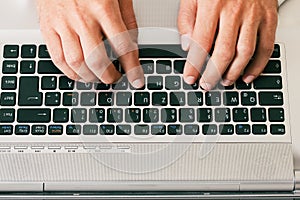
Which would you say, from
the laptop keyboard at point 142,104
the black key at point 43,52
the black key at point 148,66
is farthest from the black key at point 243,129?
the black key at point 43,52

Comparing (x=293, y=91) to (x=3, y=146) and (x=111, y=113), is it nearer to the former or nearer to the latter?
(x=111, y=113)

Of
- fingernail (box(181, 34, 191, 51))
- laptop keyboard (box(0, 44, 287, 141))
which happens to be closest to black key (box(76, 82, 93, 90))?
laptop keyboard (box(0, 44, 287, 141))

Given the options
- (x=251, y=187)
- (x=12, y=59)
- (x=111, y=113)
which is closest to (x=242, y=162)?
(x=251, y=187)

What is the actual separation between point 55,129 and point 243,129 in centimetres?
18

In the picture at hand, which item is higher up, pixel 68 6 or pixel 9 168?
pixel 68 6

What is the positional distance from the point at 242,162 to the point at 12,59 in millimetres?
249

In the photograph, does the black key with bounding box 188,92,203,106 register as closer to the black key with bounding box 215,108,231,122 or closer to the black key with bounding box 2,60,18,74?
the black key with bounding box 215,108,231,122

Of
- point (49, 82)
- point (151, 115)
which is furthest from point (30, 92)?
point (151, 115)

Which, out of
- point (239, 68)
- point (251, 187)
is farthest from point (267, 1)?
point (251, 187)

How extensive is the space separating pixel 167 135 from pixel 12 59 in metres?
0.17

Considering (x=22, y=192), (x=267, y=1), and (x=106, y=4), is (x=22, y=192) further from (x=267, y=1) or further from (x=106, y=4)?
(x=267, y=1)

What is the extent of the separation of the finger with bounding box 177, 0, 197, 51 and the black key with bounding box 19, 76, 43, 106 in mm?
151

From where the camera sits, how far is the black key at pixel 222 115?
0.46 m

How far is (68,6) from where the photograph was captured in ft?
1.56
